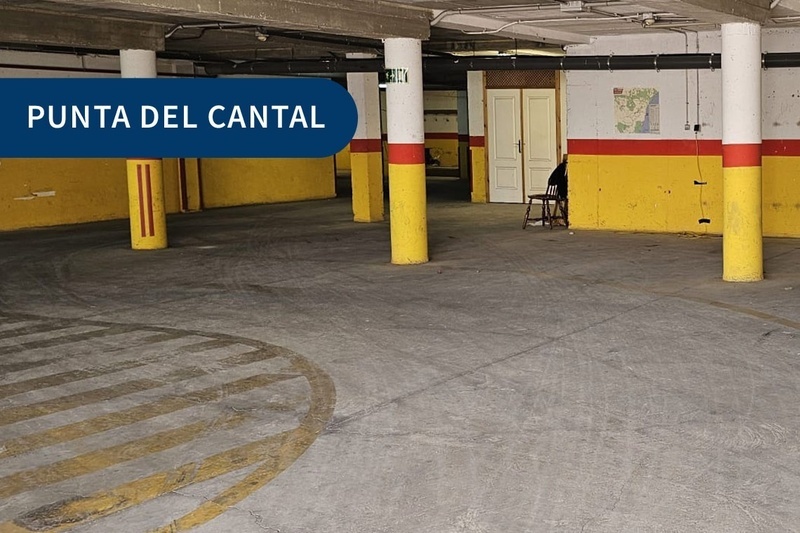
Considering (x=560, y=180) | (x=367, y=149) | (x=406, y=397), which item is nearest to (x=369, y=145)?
(x=367, y=149)

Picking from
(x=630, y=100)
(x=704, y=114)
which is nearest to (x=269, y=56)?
(x=630, y=100)

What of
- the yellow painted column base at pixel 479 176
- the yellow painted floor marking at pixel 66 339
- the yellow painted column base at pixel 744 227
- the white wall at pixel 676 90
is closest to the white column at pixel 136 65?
the yellow painted floor marking at pixel 66 339

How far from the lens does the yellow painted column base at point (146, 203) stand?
14422 mm

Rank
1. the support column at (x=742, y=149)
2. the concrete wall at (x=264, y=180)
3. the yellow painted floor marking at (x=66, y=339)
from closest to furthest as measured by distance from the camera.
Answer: the yellow painted floor marking at (x=66, y=339)
the support column at (x=742, y=149)
the concrete wall at (x=264, y=180)

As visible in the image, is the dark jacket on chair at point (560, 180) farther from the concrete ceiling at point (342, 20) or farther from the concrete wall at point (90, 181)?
the concrete wall at point (90, 181)

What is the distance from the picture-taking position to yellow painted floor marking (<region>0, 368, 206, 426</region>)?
659cm

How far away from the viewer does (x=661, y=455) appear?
17.7ft

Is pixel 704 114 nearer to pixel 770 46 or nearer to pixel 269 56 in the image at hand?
pixel 770 46

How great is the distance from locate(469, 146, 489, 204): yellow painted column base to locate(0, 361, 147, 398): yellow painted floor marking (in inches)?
513

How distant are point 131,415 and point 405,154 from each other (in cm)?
636

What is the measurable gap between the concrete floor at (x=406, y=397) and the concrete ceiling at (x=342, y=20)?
2721mm

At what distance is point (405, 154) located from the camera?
40.1ft

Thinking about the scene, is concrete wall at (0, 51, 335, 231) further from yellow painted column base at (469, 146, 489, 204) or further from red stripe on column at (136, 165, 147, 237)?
yellow painted column base at (469, 146, 489, 204)

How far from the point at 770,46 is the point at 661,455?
9660 mm
